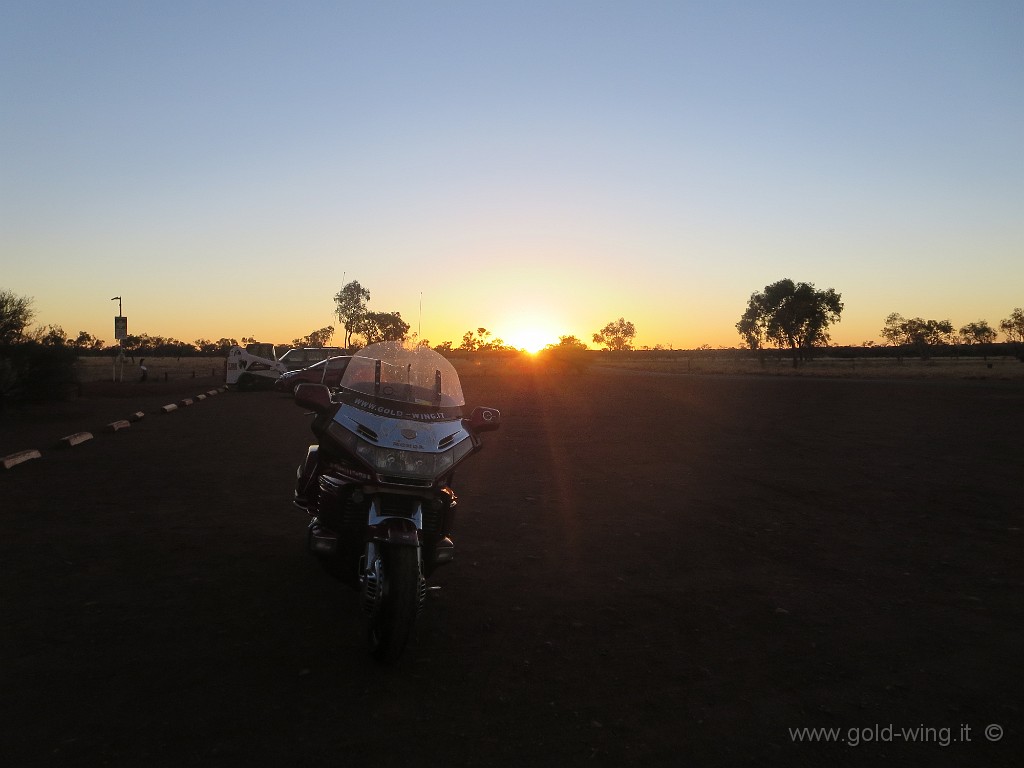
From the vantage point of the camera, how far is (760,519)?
25.6ft

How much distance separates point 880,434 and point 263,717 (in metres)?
14.5

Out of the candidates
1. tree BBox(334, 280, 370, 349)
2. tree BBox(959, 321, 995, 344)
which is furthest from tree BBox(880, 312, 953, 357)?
tree BBox(334, 280, 370, 349)

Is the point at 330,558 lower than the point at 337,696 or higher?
higher

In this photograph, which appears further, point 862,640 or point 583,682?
point 862,640

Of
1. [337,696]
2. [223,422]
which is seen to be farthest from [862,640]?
[223,422]

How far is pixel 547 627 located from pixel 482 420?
131 centimetres

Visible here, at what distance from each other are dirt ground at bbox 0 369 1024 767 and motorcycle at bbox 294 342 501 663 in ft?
1.32

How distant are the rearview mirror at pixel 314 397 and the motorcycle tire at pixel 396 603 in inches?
43.7

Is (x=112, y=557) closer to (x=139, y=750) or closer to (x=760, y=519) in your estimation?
(x=139, y=750)

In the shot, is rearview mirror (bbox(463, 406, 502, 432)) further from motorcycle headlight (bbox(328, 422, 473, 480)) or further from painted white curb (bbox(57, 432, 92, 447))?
painted white curb (bbox(57, 432, 92, 447))

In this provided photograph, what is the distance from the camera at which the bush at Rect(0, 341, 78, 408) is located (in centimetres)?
1908

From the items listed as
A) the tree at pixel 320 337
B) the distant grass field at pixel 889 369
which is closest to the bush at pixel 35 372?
the distant grass field at pixel 889 369

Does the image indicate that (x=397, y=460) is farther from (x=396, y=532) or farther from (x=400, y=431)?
(x=396, y=532)

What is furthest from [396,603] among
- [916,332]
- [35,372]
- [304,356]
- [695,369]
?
[916,332]
